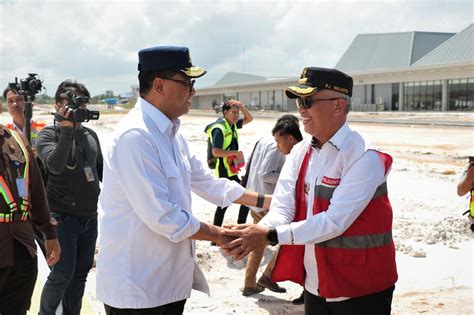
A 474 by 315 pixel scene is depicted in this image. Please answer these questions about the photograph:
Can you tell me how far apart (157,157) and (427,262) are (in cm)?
495

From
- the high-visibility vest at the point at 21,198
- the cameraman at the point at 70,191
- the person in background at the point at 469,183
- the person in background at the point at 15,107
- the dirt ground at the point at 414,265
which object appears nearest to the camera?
the high-visibility vest at the point at 21,198

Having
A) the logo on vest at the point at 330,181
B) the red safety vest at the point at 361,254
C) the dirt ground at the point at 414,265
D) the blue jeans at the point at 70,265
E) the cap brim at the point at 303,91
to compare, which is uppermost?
the cap brim at the point at 303,91

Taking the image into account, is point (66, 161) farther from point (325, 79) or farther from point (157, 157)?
point (325, 79)

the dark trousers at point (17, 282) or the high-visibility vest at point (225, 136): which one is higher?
the high-visibility vest at point (225, 136)

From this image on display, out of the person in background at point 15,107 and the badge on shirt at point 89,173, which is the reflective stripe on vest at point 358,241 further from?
the person in background at point 15,107

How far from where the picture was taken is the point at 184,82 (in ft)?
9.02

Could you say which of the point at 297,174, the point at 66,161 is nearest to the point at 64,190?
the point at 66,161

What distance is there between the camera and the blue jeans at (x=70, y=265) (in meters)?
3.95

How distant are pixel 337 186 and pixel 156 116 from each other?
110cm

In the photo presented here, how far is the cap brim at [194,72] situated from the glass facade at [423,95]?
54.1m

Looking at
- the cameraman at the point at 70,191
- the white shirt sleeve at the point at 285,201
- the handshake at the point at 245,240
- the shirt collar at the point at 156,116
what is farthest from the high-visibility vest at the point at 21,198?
the white shirt sleeve at the point at 285,201

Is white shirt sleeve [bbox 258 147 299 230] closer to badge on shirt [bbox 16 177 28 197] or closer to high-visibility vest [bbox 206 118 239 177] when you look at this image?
badge on shirt [bbox 16 177 28 197]

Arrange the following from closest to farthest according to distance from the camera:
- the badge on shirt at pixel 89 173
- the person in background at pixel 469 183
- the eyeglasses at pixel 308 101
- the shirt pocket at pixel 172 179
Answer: the shirt pocket at pixel 172 179 < the eyeglasses at pixel 308 101 < the badge on shirt at pixel 89 173 < the person in background at pixel 469 183

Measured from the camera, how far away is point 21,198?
317 cm
